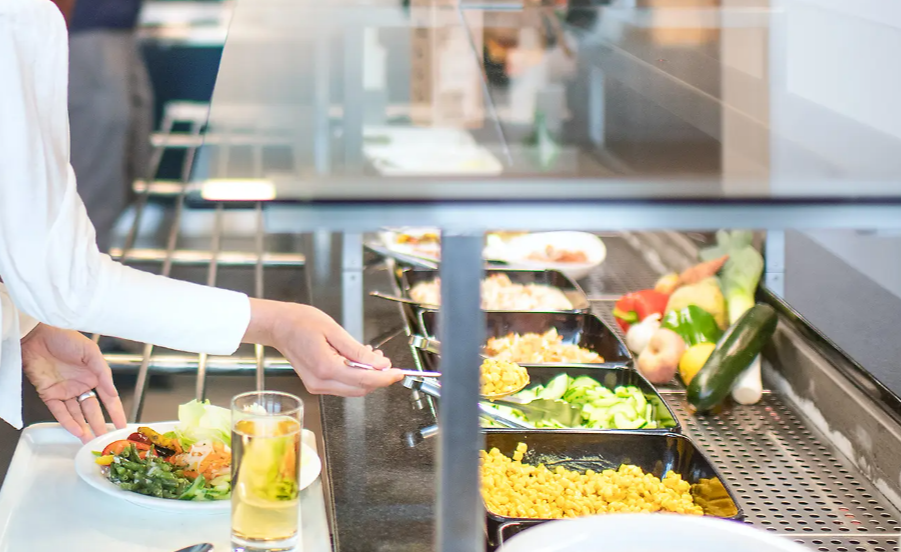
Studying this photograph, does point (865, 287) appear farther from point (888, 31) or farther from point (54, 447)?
point (54, 447)

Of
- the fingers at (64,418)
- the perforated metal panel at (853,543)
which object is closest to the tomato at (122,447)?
the fingers at (64,418)

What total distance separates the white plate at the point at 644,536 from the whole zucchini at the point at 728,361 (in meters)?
0.75

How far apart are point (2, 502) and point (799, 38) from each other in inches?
44.8

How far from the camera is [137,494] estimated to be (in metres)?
1.26

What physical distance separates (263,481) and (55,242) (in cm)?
34

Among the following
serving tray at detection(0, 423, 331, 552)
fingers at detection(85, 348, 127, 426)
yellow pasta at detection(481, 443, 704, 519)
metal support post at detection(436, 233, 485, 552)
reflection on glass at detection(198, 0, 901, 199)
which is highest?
reflection on glass at detection(198, 0, 901, 199)

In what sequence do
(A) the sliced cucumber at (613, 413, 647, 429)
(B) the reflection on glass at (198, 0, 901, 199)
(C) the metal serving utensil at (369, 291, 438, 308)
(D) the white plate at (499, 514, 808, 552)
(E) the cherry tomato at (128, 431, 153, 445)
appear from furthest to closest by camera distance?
(C) the metal serving utensil at (369, 291, 438, 308) → (A) the sliced cucumber at (613, 413, 647, 429) → (E) the cherry tomato at (128, 431, 153, 445) → (D) the white plate at (499, 514, 808, 552) → (B) the reflection on glass at (198, 0, 901, 199)

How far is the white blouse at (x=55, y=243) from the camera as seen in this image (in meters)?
1.03

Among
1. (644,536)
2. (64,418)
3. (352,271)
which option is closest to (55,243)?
(64,418)

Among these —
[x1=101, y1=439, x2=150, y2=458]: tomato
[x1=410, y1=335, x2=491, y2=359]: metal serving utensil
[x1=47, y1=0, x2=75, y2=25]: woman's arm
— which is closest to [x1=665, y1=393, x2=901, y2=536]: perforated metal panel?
[x1=410, y1=335, x2=491, y2=359]: metal serving utensil

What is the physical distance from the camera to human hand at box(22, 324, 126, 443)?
1.45m

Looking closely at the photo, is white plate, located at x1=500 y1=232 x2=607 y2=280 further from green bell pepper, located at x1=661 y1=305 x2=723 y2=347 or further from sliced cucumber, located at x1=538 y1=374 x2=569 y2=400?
sliced cucumber, located at x1=538 y1=374 x2=569 y2=400

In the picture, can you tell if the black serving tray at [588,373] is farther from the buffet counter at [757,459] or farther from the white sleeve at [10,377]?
the white sleeve at [10,377]

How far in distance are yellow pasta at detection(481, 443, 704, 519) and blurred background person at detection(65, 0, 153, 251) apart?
180cm
